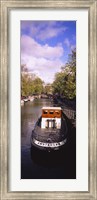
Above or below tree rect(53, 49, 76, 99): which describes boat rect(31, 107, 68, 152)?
below

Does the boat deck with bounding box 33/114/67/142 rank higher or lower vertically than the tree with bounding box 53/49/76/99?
lower

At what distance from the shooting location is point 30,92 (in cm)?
260

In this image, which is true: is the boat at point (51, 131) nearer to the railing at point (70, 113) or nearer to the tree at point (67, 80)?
the railing at point (70, 113)

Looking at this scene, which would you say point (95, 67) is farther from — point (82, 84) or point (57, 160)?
point (57, 160)

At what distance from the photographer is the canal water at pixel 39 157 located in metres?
2.53

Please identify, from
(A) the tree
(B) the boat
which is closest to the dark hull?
(B) the boat

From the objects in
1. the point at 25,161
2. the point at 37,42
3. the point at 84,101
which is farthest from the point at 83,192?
the point at 37,42

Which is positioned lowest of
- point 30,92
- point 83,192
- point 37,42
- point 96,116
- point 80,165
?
point 83,192

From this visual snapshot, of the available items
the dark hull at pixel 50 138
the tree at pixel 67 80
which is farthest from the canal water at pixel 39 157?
the tree at pixel 67 80

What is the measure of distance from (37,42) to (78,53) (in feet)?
1.26

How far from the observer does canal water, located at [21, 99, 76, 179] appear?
8.31ft

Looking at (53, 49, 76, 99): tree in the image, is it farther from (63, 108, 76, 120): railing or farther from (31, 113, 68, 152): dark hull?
(31, 113, 68, 152): dark hull

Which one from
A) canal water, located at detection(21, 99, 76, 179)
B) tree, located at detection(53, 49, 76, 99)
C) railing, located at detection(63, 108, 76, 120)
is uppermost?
→ tree, located at detection(53, 49, 76, 99)

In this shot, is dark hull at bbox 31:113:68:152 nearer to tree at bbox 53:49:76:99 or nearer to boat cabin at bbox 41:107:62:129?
boat cabin at bbox 41:107:62:129
